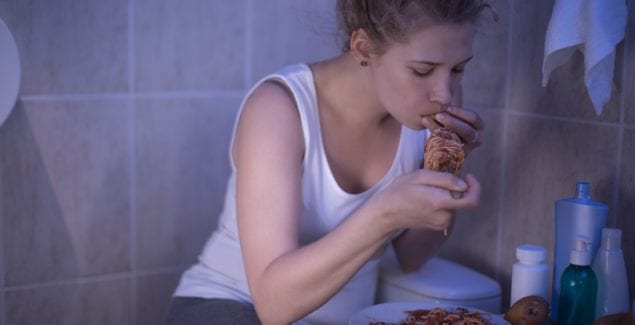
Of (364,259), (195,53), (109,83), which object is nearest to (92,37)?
(109,83)

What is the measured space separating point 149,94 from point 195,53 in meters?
0.15

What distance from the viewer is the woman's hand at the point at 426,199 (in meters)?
1.06

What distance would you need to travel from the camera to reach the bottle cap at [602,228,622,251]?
1.25 metres

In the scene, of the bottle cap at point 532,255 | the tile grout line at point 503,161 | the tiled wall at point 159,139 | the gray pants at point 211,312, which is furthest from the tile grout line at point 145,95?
the bottle cap at point 532,255

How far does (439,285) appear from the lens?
5.16 ft

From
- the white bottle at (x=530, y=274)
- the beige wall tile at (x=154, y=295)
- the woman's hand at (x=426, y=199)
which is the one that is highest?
the woman's hand at (x=426, y=199)

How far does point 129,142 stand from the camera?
5.93 ft

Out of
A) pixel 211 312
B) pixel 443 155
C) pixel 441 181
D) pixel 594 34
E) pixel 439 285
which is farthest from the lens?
pixel 439 285

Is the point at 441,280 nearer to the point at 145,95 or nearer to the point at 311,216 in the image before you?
the point at 311,216

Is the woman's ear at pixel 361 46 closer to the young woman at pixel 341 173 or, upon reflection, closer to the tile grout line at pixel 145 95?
the young woman at pixel 341 173

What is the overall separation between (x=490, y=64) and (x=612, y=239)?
598mm

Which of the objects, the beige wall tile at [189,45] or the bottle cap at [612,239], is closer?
the bottle cap at [612,239]

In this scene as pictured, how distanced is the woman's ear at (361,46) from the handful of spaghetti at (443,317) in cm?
44

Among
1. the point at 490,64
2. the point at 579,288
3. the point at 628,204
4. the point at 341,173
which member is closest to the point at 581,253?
the point at 579,288
